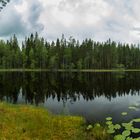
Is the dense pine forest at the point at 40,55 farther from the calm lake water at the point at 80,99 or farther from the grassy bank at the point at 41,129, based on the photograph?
the grassy bank at the point at 41,129

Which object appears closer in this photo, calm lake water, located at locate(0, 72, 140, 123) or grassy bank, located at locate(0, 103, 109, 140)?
grassy bank, located at locate(0, 103, 109, 140)

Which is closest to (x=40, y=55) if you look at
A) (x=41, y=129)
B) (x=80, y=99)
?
(x=80, y=99)

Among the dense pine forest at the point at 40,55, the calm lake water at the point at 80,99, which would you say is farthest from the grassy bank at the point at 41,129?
the dense pine forest at the point at 40,55

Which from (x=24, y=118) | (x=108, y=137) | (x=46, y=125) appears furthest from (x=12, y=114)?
(x=108, y=137)

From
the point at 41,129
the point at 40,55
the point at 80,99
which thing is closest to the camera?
the point at 41,129

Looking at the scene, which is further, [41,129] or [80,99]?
[80,99]

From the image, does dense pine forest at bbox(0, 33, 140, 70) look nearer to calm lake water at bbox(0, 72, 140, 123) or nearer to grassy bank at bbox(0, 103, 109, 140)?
calm lake water at bbox(0, 72, 140, 123)

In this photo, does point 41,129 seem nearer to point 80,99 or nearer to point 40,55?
point 80,99

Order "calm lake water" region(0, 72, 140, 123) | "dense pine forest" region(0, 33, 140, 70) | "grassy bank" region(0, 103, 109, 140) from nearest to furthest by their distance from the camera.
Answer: "grassy bank" region(0, 103, 109, 140), "calm lake water" region(0, 72, 140, 123), "dense pine forest" region(0, 33, 140, 70)

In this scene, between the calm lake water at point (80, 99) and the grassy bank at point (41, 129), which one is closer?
the grassy bank at point (41, 129)

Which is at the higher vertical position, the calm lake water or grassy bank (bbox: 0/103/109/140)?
grassy bank (bbox: 0/103/109/140)

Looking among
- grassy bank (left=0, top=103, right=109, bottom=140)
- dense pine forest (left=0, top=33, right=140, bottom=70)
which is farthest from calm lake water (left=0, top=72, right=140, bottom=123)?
dense pine forest (left=0, top=33, right=140, bottom=70)

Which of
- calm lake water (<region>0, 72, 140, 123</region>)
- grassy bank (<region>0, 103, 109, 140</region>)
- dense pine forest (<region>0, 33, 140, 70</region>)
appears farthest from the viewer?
dense pine forest (<region>0, 33, 140, 70</region>)

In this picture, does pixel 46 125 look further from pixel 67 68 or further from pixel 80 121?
pixel 67 68
